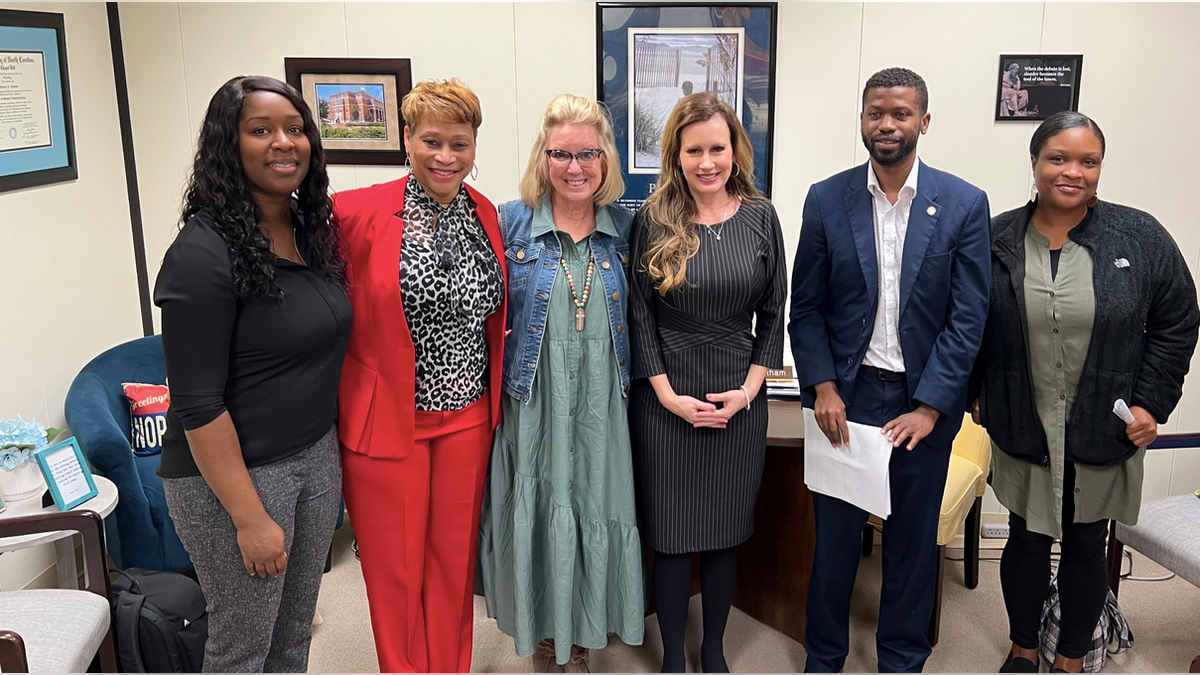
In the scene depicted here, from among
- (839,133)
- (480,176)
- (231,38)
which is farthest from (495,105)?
(839,133)

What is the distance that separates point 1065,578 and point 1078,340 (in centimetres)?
69

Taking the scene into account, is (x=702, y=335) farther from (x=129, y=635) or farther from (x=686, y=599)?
(x=129, y=635)

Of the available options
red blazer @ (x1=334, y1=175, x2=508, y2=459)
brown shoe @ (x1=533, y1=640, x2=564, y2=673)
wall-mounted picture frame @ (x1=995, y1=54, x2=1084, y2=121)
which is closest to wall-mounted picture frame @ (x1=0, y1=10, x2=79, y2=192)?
red blazer @ (x1=334, y1=175, x2=508, y2=459)

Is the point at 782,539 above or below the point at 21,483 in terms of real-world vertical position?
below

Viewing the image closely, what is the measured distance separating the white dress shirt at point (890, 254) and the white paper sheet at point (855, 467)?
198mm

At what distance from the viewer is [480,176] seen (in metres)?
3.58

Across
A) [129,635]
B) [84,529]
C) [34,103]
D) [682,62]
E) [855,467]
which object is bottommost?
[129,635]

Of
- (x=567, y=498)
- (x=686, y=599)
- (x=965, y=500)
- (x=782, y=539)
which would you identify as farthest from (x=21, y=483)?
(x=965, y=500)

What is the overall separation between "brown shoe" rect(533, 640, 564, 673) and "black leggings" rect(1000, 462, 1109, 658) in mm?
1309

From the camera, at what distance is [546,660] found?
2.71m

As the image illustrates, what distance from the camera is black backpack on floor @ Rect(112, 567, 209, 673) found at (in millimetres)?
2391

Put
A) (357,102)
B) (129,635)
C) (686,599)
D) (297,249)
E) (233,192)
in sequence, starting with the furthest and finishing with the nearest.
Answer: (357,102)
(686,599)
(129,635)
(297,249)
(233,192)

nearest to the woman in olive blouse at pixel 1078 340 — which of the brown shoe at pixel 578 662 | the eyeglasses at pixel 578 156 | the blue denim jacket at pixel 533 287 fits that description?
the blue denim jacket at pixel 533 287

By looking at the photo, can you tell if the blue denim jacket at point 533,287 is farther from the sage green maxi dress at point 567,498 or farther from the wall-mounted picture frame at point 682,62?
the wall-mounted picture frame at point 682,62
